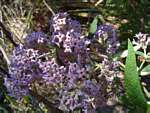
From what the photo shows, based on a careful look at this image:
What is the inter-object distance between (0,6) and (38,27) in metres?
0.23

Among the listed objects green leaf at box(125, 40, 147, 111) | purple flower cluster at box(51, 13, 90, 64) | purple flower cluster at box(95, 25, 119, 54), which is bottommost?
green leaf at box(125, 40, 147, 111)

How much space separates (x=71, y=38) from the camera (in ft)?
4.03

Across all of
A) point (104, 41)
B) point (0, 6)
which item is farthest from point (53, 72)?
point (0, 6)

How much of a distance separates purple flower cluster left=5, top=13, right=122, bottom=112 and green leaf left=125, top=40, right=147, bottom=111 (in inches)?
2.6

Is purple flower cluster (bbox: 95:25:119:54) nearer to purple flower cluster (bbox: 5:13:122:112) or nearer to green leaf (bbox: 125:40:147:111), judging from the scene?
purple flower cluster (bbox: 5:13:122:112)

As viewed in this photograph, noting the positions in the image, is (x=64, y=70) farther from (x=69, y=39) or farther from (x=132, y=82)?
(x=132, y=82)

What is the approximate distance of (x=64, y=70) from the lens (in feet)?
4.07

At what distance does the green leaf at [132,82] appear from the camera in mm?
1193

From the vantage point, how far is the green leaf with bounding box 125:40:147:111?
1.19 metres

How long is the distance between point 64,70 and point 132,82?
19 cm

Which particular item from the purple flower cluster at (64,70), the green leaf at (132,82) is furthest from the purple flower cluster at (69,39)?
the green leaf at (132,82)

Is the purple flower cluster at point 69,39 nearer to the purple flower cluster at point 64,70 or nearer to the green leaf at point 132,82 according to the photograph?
the purple flower cluster at point 64,70

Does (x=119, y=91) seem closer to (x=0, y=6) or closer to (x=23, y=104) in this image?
(x=23, y=104)

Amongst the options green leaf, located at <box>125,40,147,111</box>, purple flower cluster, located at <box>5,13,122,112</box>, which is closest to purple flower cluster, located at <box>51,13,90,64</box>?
purple flower cluster, located at <box>5,13,122,112</box>
